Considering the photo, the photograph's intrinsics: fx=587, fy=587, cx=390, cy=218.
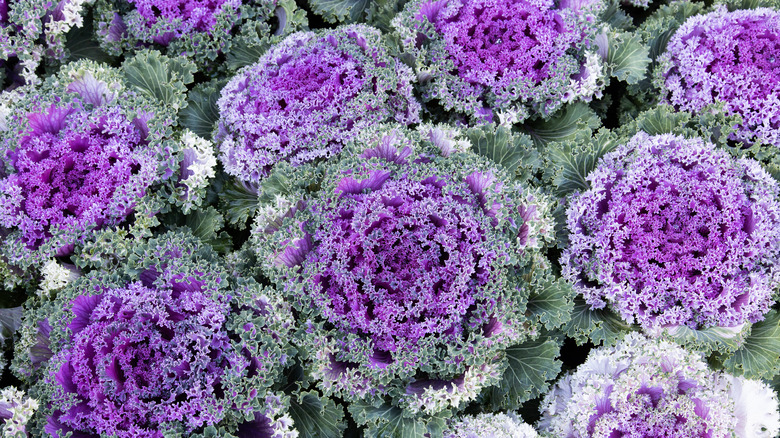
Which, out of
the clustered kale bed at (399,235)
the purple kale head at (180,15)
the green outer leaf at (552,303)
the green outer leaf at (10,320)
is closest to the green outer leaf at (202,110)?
the clustered kale bed at (399,235)

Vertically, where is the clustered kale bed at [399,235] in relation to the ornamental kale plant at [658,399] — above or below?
above

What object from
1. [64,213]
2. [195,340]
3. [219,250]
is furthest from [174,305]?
[64,213]

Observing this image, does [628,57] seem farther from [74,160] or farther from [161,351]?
[74,160]

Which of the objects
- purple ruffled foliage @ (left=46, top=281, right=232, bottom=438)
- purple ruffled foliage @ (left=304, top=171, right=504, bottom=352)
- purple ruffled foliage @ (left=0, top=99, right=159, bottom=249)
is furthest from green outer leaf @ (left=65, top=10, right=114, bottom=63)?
purple ruffled foliage @ (left=304, top=171, right=504, bottom=352)

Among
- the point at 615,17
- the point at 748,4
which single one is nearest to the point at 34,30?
the point at 615,17

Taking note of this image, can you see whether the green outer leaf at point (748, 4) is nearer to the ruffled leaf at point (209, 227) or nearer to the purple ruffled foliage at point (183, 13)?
the purple ruffled foliage at point (183, 13)

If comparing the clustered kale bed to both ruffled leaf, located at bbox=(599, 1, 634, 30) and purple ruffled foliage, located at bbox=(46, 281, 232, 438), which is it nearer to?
purple ruffled foliage, located at bbox=(46, 281, 232, 438)
